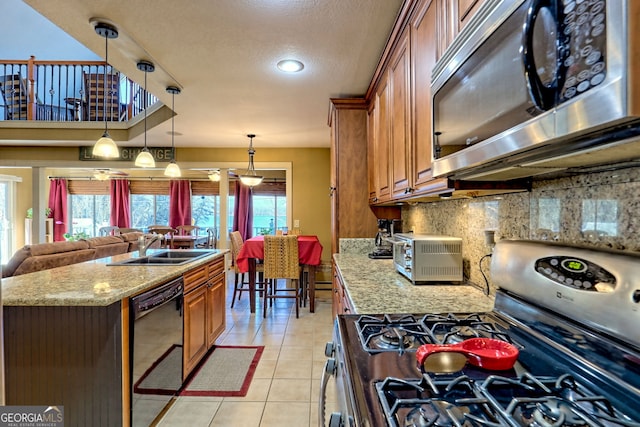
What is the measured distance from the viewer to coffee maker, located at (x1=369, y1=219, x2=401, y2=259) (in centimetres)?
264

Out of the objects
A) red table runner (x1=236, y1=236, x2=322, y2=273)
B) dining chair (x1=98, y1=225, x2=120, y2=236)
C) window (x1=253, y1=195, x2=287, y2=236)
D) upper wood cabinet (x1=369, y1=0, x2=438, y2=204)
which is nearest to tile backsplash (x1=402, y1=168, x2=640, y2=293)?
upper wood cabinet (x1=369, y1=0, x2=438, y2=204)

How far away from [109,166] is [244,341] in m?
3.97

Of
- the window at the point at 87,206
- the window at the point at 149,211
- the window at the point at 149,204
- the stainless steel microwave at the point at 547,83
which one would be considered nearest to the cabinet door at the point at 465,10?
the stainless steel microwave at the point at 547,83

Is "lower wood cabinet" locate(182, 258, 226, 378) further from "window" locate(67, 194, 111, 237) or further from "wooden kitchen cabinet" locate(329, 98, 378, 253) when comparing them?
"window" locate(67, 194, 111, 237)

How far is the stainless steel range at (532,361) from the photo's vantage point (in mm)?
618

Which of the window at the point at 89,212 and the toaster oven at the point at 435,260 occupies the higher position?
the window at the point at 89,212

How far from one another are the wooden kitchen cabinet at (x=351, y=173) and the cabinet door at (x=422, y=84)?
4.79 ft

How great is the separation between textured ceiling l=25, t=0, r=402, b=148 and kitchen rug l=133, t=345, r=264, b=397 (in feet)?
6.55

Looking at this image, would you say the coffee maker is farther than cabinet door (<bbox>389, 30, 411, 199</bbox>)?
Answer: Yes

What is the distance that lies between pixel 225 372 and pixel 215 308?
0.59 meters

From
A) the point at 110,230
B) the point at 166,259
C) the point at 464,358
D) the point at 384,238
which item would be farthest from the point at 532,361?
the point at 110,230

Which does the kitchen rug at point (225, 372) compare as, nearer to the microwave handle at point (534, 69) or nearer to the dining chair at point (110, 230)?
the microwave handle at point (534, 69)

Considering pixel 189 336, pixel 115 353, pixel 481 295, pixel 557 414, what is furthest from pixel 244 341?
pixel 557 414

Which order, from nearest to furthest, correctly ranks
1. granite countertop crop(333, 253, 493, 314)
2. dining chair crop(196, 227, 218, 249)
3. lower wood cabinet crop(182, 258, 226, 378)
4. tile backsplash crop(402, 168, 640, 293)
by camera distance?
tile backsplash crop(402, 168, 640, 293) < granite countertop crop(333, 253, 493, 314) < lower wood cabinet crop(182, 258, 226, 378) < dining chair crop(196, 227, 218, 249)
